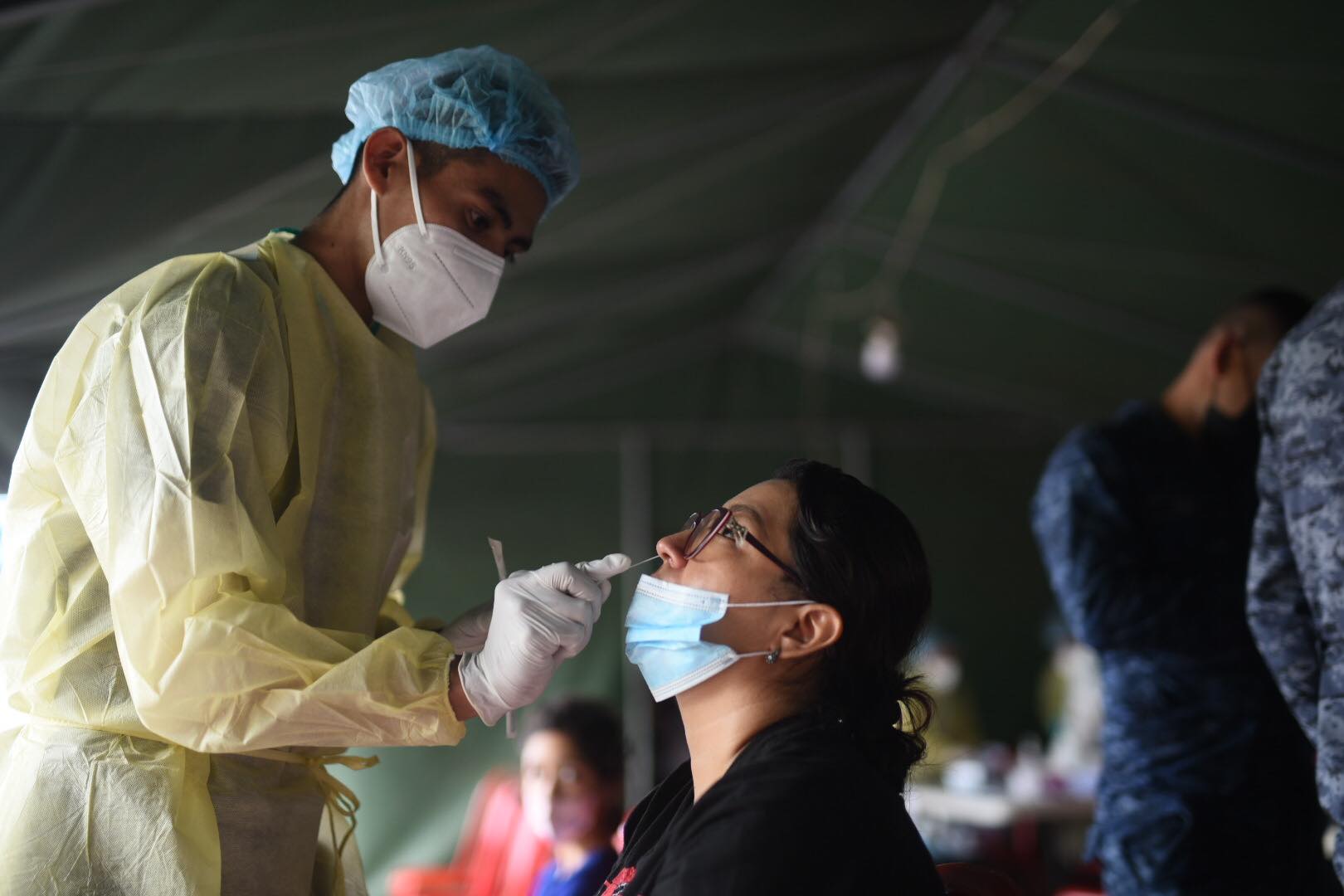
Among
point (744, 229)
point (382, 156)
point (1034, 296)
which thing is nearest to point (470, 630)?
point (382, 156)

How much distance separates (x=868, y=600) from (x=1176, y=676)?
1.07 meters

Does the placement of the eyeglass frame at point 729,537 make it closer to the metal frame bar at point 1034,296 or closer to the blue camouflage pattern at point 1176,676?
the blue camouflage pattern at point 1176,676

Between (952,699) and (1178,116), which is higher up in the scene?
(1178,116)

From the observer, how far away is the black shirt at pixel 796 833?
1.27 metres

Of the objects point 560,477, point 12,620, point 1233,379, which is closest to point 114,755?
point 12,620

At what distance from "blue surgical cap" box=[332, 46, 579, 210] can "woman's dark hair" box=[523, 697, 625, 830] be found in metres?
1.71

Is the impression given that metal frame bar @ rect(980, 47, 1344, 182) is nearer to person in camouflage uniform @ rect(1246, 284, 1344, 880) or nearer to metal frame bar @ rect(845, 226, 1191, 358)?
metal frame bar @ rect(845, 226, 1191, 358)

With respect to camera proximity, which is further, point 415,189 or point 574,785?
point 574,785

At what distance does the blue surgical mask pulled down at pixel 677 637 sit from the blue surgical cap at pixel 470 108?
2.15ft

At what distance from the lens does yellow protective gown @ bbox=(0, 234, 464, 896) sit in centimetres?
126

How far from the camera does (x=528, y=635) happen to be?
1.35 metres

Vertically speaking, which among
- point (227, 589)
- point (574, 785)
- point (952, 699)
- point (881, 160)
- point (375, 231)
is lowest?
point (952, 699)

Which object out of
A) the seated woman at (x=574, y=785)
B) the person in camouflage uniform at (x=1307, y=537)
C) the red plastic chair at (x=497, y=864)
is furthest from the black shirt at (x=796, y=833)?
the red plastic chair at (x=497, y=864)

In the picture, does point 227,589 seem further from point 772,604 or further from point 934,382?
point 934,382
